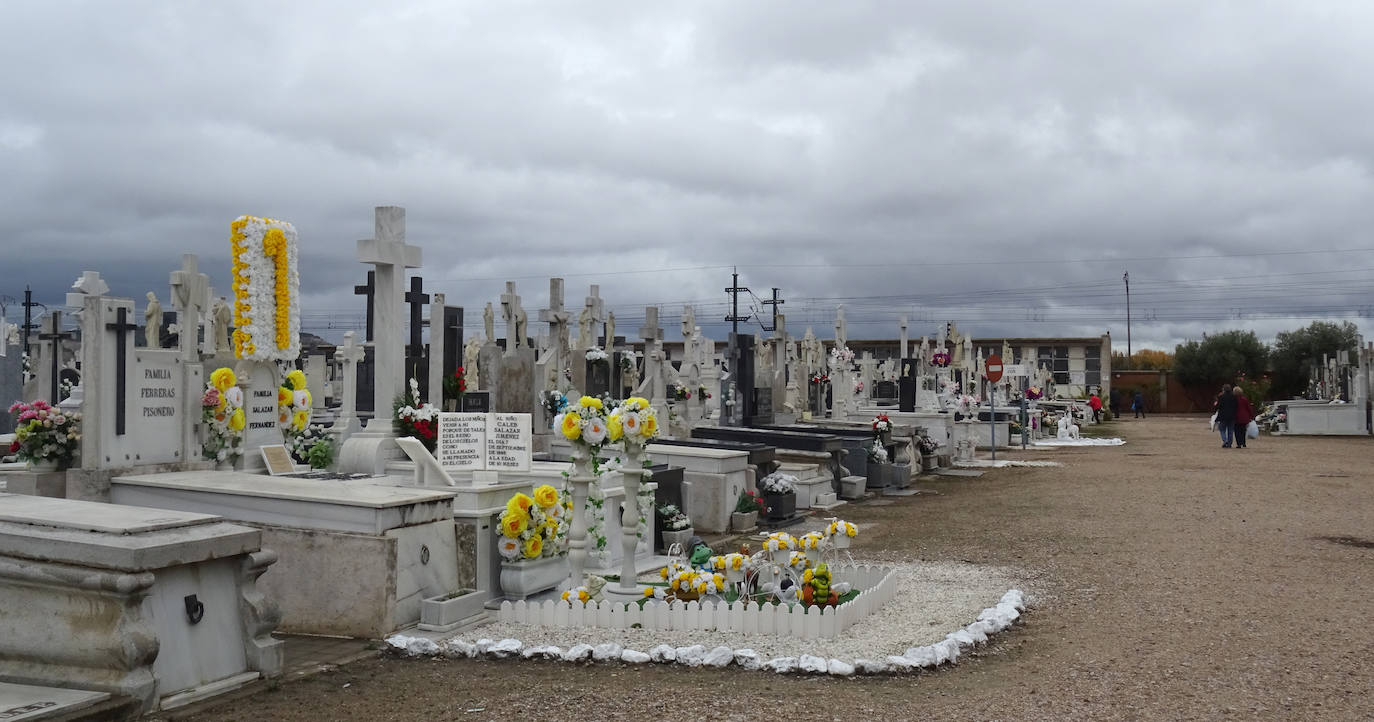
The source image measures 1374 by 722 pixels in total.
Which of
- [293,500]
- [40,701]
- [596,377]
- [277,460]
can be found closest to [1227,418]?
[596,377]

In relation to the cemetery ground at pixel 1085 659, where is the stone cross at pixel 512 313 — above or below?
above

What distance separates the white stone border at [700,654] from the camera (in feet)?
20.3

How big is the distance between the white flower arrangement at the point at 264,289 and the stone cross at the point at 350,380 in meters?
5.74

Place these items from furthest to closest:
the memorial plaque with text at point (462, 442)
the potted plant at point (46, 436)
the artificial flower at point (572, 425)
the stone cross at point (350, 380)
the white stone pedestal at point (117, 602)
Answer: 1. the stone cross at point (350, 380)
2. the memorial plaque with text at point (462, 442)
3. the potted plant at point (46, 436)
4. the artificial flower at point (572, 425)
5. the white stone pedestal at point (117, 602)

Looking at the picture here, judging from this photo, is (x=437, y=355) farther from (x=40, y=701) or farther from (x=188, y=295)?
(x=40, y=701)

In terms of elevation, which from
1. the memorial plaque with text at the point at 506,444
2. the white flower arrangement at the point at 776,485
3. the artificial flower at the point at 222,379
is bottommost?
the white flower arrangement at the point at 776,485

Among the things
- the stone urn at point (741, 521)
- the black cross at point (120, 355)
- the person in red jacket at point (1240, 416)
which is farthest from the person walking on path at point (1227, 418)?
the black cross at point (120, 355)

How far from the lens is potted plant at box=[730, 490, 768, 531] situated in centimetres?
1284

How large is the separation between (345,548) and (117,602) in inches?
81.9

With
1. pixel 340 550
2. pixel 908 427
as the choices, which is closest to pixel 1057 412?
pixel 908 427

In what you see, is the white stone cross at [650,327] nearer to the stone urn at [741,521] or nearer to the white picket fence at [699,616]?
the stone urn at [741,521]

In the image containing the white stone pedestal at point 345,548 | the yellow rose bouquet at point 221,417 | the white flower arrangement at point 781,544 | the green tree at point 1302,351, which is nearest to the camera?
the white stone pedestal at point 345,548

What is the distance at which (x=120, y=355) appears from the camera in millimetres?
8414

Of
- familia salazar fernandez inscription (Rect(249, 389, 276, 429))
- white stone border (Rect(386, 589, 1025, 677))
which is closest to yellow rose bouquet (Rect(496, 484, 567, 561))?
white stone border (Rect(386, 589, 1025, 677))
